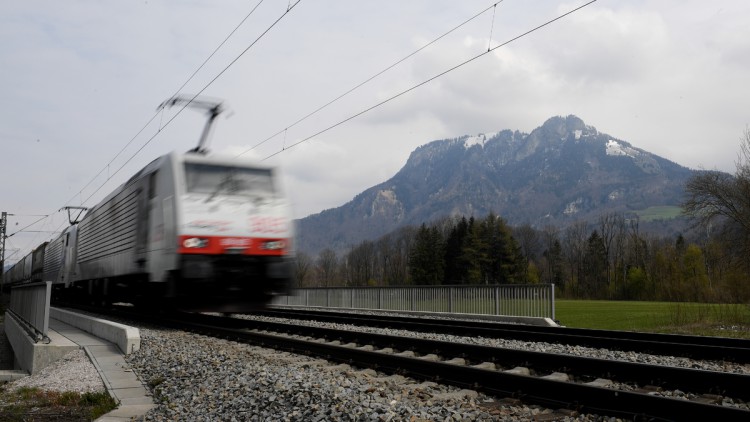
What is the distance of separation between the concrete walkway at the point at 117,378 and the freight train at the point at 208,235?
69.2 inches

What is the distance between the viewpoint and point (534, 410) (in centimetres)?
571

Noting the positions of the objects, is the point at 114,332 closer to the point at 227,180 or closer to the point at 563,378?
the point at 227,180

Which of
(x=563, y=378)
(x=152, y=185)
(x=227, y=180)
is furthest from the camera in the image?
(x=152, y=185)

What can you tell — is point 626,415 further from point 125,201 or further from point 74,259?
point 74,259

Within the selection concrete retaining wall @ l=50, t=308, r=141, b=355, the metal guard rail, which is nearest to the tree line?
the metal guard rail

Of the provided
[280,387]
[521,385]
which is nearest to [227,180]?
[280,387]

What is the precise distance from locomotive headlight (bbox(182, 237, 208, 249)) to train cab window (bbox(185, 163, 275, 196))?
46.0 inches

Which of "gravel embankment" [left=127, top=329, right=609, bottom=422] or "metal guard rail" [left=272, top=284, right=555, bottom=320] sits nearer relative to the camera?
"gravel embankment" [left=127, top=329, right=609, bottom=422]

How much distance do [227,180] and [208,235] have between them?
154 cm

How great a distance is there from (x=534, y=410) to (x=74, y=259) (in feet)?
81.8

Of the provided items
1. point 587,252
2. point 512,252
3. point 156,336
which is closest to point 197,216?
point 156,336

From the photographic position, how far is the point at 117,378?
A: 28.9 feet

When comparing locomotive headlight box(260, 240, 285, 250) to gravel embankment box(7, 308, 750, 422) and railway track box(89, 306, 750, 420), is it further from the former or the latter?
railway track box(89, 306, 750, 420)

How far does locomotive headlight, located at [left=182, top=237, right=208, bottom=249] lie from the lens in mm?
12594
